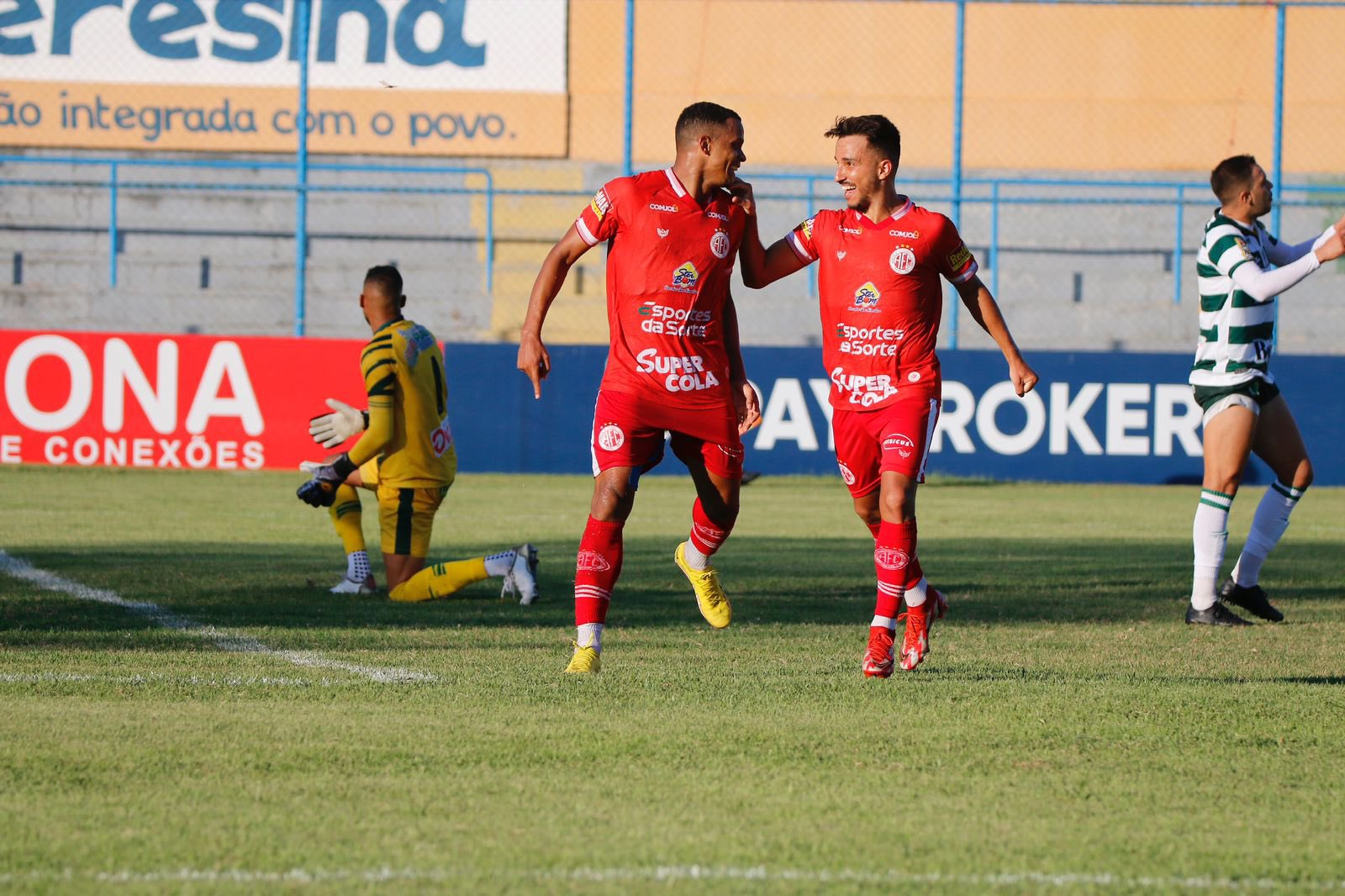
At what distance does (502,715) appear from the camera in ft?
17.7

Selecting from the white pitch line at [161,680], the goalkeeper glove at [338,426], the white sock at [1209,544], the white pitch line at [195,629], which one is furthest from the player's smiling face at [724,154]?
the goalkeeper glove at [338,426]

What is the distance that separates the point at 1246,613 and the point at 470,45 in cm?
1988

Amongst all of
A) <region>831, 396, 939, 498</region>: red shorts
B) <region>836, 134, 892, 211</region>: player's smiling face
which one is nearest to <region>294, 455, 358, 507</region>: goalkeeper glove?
<region>831, 396, 939, 498</region>: red shorts

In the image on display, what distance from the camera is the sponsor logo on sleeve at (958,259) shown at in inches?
268

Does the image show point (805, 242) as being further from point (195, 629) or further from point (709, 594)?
point (195, 629)

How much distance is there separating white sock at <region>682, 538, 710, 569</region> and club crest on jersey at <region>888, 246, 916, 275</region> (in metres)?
1.36

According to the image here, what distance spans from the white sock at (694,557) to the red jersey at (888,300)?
824 mm

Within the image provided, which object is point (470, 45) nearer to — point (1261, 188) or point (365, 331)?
point (365, 331)

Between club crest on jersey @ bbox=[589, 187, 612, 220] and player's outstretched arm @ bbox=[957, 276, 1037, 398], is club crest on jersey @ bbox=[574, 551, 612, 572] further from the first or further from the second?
player's outstretched arm @ bbox=[957, 276, 1037, 398]

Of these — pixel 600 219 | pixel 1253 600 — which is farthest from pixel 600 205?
pixel 1253 600

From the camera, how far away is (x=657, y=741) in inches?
198

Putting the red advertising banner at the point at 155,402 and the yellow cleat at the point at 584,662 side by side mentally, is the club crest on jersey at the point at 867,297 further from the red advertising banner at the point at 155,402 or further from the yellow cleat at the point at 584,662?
the red advertising banner at the point at 155,402

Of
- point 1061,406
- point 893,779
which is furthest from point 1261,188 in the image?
point 1061,406

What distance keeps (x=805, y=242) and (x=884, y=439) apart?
0.87 metres
